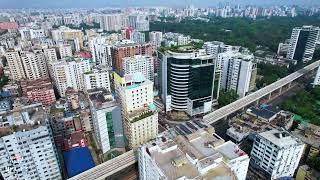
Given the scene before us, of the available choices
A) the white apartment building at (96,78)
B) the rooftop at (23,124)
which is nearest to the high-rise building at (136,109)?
the rooftop at (23,124)

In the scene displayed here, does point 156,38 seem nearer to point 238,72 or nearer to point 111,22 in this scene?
point 111,22

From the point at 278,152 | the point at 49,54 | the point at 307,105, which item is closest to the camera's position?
the point at 278,152

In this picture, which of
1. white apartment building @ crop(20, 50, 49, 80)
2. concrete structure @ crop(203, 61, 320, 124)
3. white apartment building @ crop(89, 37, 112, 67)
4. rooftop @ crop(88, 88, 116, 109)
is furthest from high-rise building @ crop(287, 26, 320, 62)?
white apartment building @ crop(20, 50, 49, 80)

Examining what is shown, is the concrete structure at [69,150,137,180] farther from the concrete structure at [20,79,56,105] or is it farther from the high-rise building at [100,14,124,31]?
the high-rise building at [100,14,124,31]

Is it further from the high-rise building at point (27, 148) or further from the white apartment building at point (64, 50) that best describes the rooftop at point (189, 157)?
the white apartment building at point (64, 50)

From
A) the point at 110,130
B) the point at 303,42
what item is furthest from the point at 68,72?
the point at 303,42

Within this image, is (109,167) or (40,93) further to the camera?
(40,93)
